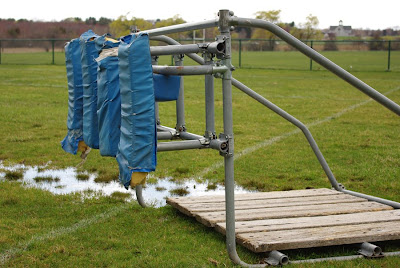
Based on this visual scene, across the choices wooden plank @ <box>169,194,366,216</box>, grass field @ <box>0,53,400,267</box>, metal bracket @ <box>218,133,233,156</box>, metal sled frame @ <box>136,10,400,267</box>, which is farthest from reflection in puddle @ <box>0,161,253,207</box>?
metal bracket @ <box>218,133,233,156</box>

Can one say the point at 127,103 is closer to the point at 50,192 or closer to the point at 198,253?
the point at 198,253

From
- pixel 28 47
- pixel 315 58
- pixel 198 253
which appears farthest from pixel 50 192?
pixel 28 47

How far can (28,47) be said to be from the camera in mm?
46875

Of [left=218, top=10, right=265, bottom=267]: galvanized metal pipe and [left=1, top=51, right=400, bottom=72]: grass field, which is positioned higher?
[left=218, top=10, right=265, bottom=267]: galvanized metal pipe

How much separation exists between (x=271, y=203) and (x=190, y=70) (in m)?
1.91

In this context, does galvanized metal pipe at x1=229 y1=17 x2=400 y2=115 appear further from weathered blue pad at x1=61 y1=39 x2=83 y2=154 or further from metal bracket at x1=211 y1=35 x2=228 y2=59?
weathered blue pad at x1=61 y1=39 x2=83 y2=154

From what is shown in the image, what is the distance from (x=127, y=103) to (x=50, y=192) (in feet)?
8.52

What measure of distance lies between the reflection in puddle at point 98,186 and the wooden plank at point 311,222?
135 centimetres

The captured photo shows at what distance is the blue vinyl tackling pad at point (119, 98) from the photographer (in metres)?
3.58

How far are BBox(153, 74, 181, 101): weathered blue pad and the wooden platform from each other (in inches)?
40.8

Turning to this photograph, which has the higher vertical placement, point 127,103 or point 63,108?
point 127,103

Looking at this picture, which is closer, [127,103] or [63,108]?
[127,103]

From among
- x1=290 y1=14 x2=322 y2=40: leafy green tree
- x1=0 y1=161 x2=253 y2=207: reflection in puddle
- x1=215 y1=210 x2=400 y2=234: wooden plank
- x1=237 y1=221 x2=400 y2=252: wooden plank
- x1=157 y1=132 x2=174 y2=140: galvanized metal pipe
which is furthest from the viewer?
x1=290 y1=14 x2=322 y2=40: leafy green tree

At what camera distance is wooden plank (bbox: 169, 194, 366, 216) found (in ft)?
16.3
